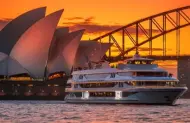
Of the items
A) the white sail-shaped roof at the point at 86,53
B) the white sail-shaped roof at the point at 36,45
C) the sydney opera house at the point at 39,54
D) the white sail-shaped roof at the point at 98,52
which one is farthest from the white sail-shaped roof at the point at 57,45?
the white sail-shaped roof at the point at 98,52

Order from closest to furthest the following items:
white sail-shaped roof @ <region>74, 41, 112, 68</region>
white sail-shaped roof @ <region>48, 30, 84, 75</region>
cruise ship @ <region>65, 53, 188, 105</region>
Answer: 1. cruise ship @ <region>65, 53, 188, 105</region>
2. white sail-shaped roof @ <region>48, 30, 84, 75</region>
3. white sail-shaped roof @ <region>74, 41, 112, 68</region>

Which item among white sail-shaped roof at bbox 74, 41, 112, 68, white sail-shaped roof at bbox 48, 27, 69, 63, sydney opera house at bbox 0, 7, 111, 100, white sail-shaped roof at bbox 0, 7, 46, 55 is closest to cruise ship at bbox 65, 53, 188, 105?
sydney opera house at bbox 0, 7, 111, 100

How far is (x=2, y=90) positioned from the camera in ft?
548

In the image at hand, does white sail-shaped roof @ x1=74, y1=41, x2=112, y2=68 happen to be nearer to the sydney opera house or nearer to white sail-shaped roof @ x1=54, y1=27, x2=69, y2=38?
the sydney opera house

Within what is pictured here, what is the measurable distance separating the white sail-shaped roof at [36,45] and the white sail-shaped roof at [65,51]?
5154 millimetres

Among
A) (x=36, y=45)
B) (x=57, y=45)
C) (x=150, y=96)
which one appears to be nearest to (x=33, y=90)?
(x=57, y=45)

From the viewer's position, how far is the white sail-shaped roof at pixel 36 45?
451 feet

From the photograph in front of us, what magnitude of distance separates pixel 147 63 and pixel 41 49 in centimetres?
3820

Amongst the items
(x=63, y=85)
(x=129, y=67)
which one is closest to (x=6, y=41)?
(x=63, y=85)

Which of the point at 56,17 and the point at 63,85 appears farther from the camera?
the point at 63,85

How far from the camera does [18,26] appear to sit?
14300 centimetres

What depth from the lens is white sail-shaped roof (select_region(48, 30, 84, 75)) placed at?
504ft

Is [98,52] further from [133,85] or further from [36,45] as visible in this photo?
[133,85]

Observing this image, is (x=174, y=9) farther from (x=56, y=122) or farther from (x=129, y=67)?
(x=56, y=122)
